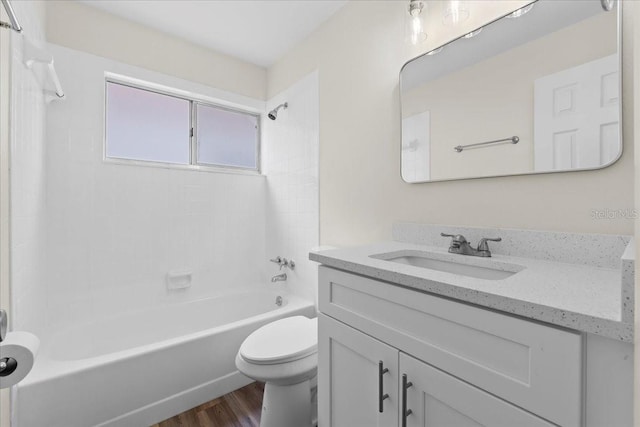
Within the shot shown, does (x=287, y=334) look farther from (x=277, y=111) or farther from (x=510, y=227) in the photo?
(x=277, y=111)

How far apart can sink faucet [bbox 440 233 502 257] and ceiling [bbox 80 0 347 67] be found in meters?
1.68

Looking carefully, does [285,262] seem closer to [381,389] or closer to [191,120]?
[191,120]

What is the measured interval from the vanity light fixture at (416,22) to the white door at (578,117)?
61cm

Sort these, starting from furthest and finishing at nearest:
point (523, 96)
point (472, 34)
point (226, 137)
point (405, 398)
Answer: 1. point (226, 137)
2. point (472, 34)
3. point (523, 96)
4. point (405, 398)

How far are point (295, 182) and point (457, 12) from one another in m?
1.52

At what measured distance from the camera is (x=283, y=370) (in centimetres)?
129

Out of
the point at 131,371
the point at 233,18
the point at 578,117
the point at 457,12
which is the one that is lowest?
the point at 131,371

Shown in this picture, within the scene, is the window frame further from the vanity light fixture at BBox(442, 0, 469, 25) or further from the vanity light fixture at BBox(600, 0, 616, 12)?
the vanity light fixture at BBox(600, 0, 616, 12)

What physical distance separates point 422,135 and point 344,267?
0.84 metres

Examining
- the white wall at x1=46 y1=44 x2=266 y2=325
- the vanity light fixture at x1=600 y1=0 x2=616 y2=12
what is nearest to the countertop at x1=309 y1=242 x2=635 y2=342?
the vanity light fixture at x1=600 y1=0 x2=616 y2=12

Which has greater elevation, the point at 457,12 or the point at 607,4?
the point at 457,12

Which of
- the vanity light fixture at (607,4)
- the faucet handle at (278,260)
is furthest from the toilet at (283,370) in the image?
the vanity light fixture at (607,4)

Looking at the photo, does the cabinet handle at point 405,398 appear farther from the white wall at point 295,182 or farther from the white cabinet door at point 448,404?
the white wall at point 295,182

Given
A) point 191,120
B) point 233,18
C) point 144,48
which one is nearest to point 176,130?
point 191,120
